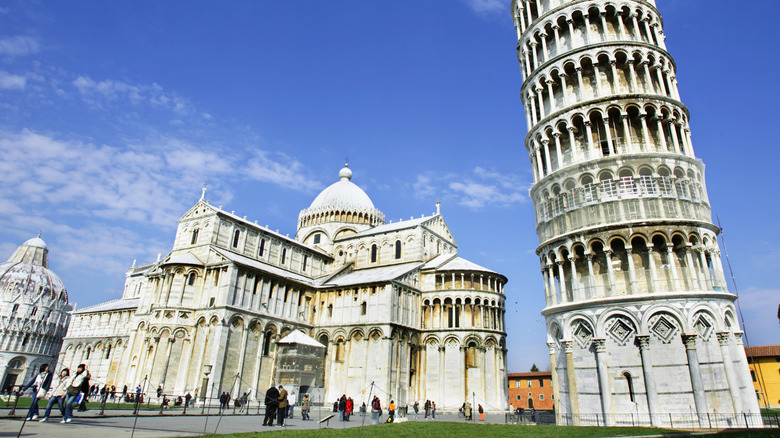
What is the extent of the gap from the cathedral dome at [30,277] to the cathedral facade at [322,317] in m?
40.8

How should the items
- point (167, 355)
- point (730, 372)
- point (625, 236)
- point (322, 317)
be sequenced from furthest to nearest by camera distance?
point (322, 317) → point (167, 355) → point (625, 236) → point (730, 372)

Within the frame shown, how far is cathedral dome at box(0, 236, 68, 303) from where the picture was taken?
2509 inches

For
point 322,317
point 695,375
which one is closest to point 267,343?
point 322,317

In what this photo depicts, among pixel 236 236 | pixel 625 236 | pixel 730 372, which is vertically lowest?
pixel 730 372

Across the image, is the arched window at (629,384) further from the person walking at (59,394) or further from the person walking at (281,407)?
the person walking at (59,394)

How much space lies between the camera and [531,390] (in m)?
55.5

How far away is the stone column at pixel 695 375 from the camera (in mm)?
16625

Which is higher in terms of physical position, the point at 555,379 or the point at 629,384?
the point at 555,379

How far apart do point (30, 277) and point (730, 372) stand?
271ft

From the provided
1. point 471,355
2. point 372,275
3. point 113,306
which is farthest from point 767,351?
point 113,306

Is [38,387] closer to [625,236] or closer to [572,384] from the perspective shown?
[572,384]

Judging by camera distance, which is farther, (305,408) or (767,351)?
(767,351)

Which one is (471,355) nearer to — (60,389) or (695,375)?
(695,375)

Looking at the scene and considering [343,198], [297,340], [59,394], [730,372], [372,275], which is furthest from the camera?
Answer: [343,198]
